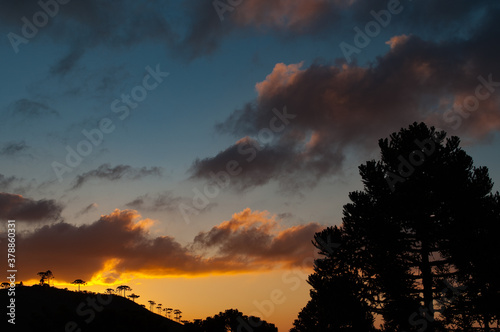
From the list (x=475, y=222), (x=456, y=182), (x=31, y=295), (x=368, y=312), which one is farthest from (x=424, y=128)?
(x=31, y=295)

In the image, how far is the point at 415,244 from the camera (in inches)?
1050

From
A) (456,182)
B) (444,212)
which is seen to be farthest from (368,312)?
(456,182)

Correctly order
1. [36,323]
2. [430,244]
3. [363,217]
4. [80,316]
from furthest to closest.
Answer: [36,323], [80,316], [363,217], [430,244]

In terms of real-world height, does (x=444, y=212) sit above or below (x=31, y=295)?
below

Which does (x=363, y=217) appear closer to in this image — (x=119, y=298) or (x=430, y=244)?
(x=430, y=244)

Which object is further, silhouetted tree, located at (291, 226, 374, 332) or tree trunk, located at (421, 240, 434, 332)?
silhouetted tree, located at (291, 226, 374, 332)

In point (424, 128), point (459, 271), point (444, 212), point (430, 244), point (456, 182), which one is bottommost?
point (459, 271)

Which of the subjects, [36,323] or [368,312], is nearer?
[368,312]

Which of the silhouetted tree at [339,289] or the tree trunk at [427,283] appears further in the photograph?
the silhouetted tree at [339,289]

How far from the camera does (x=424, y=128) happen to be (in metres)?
28.8

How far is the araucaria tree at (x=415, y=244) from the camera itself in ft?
79.0

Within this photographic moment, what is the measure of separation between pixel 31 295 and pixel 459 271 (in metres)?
109

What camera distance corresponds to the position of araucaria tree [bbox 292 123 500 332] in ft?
79.0

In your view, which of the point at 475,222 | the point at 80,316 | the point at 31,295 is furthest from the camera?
the point at 31,295
